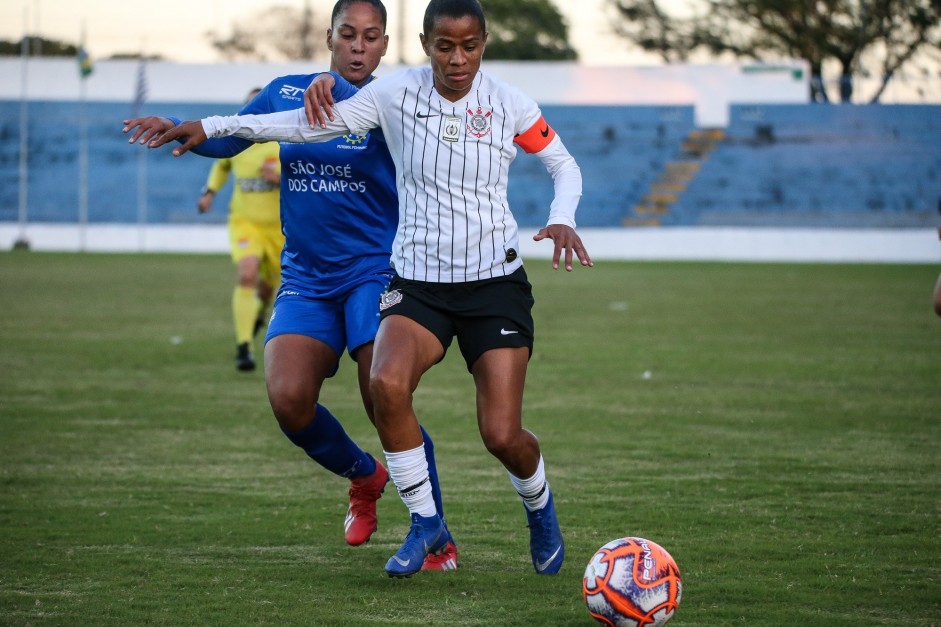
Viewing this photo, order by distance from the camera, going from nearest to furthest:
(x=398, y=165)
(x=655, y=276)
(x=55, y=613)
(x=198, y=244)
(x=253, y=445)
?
(x=55, y=613)
(x=398, y=165)
(x=253, y=445)
(x=655, y=276)
(x=198, y=244)

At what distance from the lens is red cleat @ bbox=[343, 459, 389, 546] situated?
5664 millimetres

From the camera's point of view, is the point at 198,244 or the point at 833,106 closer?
the point at 198,244

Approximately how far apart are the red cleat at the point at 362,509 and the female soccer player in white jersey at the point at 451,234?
21.2 inches

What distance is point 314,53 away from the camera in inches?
2672

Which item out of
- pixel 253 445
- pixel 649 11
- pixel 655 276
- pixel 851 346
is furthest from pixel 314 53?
pixel 253 445

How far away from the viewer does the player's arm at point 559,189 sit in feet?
16.5

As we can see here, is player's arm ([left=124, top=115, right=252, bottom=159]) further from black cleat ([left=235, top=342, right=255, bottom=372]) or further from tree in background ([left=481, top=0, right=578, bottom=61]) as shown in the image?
tree in background ([left=481, top=0, right=578, bottom=61])

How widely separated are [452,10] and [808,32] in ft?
169

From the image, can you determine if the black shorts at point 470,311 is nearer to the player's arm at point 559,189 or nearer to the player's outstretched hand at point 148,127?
the player's arm at point 559,189

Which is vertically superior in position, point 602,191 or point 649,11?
point 649,11

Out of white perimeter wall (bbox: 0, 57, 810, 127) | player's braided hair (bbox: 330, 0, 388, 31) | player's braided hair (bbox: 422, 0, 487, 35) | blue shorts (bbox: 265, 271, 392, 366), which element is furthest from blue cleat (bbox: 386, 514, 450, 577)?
white perimeter wall (bbox: 0, 57, 810, 127)

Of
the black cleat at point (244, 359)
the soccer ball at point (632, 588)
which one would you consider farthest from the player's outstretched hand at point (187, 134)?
the black cleat at point (244, 359)

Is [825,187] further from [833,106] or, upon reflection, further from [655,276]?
[655,276]

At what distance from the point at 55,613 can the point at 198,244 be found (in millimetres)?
34781
